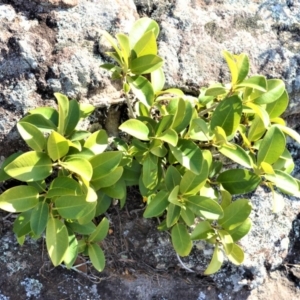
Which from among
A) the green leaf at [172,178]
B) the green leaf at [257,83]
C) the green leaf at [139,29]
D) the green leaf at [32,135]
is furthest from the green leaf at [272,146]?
the green leaf at [32,135]

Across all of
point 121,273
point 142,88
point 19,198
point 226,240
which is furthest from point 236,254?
point 19,198

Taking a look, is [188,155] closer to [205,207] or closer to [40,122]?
[205,207]

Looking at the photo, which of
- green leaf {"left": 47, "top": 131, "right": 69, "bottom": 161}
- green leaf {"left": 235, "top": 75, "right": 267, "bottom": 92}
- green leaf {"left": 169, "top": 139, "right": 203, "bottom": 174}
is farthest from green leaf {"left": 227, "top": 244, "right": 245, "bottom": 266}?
green leaf {"left": 47, "top": 131, "right": 69, "bottom": 161}

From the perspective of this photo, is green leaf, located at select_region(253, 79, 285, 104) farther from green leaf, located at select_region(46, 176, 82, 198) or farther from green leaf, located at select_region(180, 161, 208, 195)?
green leaf, located at select_region(46, 176, 82, 198)

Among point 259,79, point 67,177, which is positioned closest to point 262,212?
point 259,79

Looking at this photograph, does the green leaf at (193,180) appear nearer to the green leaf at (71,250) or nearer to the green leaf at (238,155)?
the green leaf at (238,155)

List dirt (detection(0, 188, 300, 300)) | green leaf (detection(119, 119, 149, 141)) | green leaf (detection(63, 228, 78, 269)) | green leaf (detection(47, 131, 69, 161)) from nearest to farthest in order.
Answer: green leaf (detection(47, 131, 69, 161)) < green leaf (detection(119, 119, 149, 141)) < green leaf (detection(63, 228, 78, 269)) < dirt (detection(0, 188, 300, 300))
